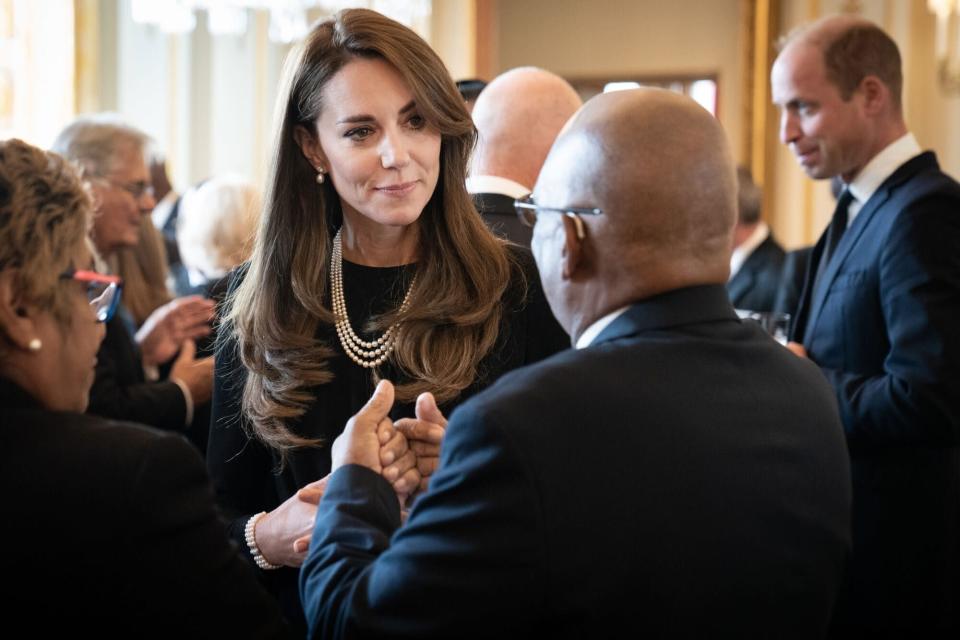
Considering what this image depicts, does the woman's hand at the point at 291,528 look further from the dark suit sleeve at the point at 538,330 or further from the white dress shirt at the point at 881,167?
the white dress shirt at the point at 881,167

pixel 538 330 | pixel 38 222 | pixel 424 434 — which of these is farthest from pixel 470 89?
pixel 38 222

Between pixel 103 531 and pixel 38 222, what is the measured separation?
0.41m

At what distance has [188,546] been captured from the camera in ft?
5.12

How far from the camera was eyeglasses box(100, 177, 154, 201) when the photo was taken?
4219mm

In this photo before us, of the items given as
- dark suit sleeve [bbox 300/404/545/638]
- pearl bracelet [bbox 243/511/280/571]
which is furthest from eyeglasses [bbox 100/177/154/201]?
dark suit sleeve [bbox 300/404/545/638]

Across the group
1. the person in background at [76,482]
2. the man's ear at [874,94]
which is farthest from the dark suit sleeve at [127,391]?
the man's ear at [874,94]

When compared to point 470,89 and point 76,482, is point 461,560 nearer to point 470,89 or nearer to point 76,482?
point 76,482

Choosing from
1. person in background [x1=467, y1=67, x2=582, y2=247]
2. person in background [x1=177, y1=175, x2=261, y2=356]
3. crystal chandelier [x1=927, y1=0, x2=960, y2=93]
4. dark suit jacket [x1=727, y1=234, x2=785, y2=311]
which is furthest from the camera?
crystal chandelier [x1=927, y1=0, x2=960, y2=93]

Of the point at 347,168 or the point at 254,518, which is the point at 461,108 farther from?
the point at 254,518

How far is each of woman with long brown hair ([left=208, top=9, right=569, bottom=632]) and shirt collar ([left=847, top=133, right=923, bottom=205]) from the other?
1.43m

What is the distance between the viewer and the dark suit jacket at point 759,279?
5918mm

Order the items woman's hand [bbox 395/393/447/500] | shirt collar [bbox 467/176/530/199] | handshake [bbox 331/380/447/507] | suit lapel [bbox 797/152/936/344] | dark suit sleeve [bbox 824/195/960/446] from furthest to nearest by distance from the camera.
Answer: shirt collar [bbox 467/176/530/199] → suit lapel [bbox 797/152/936/344] → dark suit sleeve [bbox 824/195/960/446] → woman's hand [bbox 395/393/447/500] → handshake [bbox 331/380/447/507]

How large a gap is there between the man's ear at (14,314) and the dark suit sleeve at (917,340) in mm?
2206

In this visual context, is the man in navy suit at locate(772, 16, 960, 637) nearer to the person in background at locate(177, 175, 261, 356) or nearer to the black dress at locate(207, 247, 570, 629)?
the black dress at locate(207, 247, 570, 629)
